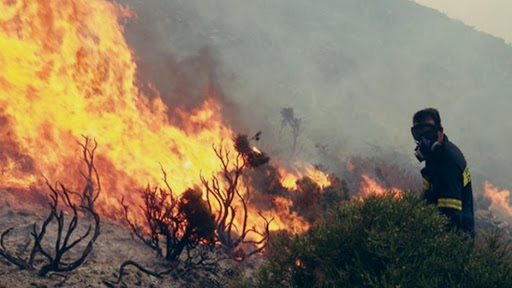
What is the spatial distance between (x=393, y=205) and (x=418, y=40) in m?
92.8

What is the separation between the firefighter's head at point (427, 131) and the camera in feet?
21.1

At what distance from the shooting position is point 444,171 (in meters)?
6.36

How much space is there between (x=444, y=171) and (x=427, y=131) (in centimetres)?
73

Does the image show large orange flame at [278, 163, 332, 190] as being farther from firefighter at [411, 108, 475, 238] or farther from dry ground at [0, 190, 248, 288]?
firefighter at [411, 108, 475, 238]

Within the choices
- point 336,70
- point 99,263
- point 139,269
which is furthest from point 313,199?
point 336,70

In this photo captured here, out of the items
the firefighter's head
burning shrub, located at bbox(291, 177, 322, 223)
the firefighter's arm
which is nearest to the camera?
the firefighter's arm

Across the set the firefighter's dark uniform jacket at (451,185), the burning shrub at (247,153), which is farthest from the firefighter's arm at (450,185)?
the burning shrub at (247,153)

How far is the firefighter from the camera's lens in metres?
6.31

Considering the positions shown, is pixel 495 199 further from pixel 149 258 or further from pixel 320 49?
pixel 149 258

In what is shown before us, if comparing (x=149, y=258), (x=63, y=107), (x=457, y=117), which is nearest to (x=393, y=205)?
(x=149, y=258)

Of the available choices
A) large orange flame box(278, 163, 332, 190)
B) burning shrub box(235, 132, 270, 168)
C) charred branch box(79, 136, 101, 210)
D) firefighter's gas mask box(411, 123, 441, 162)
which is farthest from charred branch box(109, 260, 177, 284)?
large orange flame box(278, 163, 332, 190)

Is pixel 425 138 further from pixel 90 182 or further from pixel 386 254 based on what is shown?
pixel 90 182

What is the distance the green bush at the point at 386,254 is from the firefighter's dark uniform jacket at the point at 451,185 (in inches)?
10.2

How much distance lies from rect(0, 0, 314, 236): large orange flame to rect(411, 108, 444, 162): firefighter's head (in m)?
11.8
